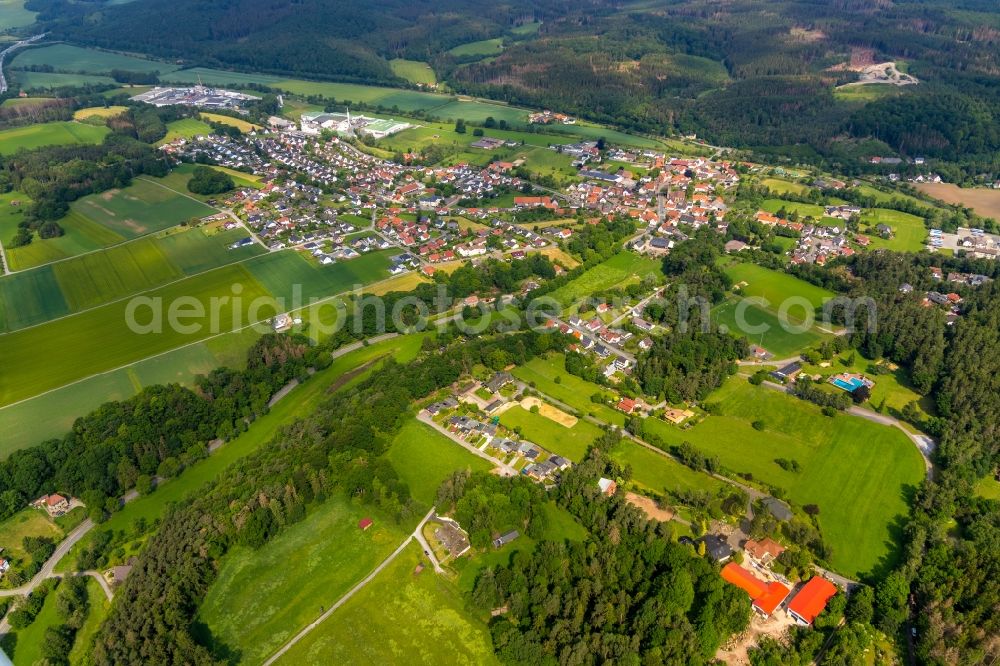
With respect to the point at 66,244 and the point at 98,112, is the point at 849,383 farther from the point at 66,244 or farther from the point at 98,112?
the point at 98,112

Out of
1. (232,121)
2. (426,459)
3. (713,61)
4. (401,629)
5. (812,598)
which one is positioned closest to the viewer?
(401,629)

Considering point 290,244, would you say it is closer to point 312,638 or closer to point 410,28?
point 312,638

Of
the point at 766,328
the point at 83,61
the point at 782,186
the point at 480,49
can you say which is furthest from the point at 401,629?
the point at 83,61

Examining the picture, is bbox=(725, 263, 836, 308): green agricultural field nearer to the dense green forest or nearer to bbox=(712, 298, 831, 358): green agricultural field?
bbox=(712, 298, 831, 358): green agricultural field

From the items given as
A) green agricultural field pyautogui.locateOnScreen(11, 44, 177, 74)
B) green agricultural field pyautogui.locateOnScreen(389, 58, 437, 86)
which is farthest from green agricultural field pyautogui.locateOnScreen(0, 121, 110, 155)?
green agricultural field pyautogui.locateOnScreen(389, 58, 437, 86)

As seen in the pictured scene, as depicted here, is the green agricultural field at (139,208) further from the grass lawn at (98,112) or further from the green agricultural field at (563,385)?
the green agricultural field at (563,385)

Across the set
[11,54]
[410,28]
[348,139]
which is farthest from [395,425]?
[11,54]
